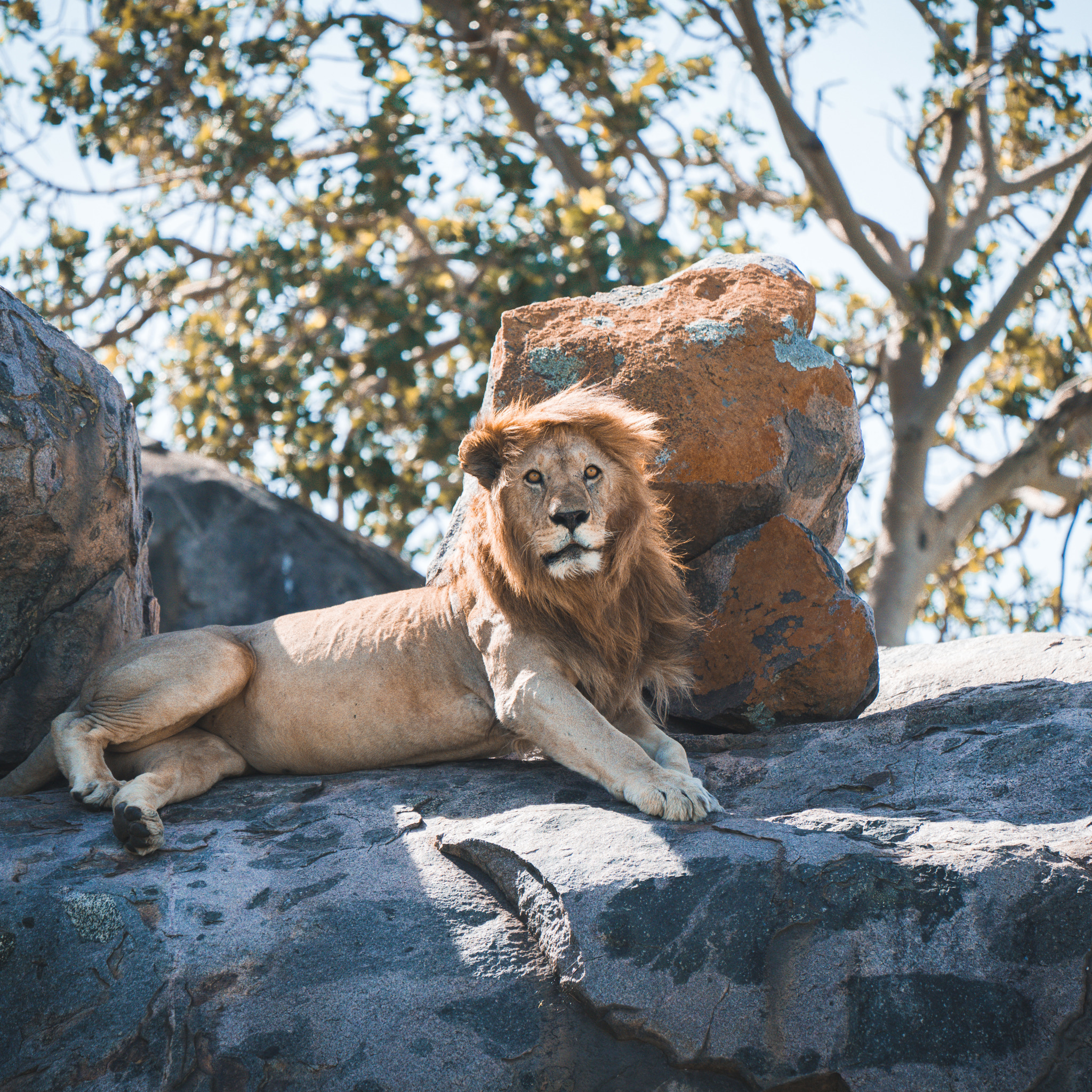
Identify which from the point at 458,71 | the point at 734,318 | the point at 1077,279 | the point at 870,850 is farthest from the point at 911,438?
the point at 870,850

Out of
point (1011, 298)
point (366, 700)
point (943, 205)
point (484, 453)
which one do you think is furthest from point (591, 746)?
point (943, 205)

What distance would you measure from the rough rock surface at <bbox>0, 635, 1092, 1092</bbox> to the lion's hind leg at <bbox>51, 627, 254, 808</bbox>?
0.52 metres

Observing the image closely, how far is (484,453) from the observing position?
425 cm

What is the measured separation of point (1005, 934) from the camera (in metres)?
2.86

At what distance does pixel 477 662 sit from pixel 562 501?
32.5 inches

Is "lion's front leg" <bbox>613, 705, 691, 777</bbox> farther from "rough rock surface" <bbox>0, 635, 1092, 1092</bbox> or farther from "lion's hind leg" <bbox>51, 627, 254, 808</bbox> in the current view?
"lion's hind leg" <bbox>51, 627, 254, 808</bbox>

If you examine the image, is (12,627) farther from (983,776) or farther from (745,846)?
(983,776)

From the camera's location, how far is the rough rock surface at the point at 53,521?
4.32 metres

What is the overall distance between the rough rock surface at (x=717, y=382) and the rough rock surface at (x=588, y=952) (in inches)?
67.3

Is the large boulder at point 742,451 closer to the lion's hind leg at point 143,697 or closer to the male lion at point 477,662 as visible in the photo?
the male lion at point 477,662

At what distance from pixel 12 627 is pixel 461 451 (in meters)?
1.96

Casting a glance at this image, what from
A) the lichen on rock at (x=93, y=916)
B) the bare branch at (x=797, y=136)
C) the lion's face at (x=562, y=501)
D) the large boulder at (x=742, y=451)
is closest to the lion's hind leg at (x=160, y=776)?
the lichen on rock at (x=93, y=916)

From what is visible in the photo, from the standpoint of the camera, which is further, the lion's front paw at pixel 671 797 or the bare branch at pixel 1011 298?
the bare branch at pixel 1011 298

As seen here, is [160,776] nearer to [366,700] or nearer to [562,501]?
[366,700]
